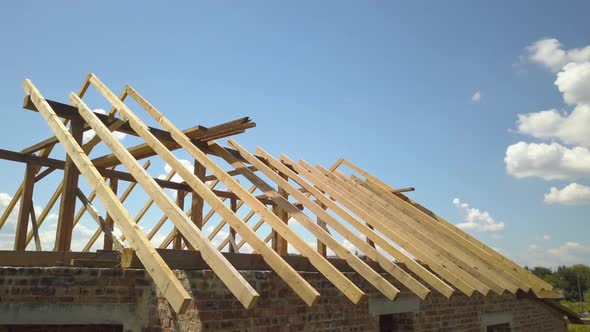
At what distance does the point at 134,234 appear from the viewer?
4062mm

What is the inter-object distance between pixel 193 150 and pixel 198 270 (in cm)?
276

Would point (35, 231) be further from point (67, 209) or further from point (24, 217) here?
point (67, 209)

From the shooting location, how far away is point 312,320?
560 centimetres

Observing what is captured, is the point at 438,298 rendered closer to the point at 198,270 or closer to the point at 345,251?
the point at 345,251

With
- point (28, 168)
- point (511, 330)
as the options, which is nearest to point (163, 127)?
point (28, 168)

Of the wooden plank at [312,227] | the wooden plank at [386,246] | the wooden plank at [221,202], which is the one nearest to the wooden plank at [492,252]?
the wooden plank at [386,246]

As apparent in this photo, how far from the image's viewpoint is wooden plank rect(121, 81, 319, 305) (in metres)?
4.41

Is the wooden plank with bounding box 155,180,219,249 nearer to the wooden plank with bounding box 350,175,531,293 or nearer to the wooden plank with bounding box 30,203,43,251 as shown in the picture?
the wooden plank with bounding box 350,175,531,293

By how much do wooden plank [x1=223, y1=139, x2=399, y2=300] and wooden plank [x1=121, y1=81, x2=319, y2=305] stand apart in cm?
70

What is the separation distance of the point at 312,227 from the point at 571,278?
7273 cm

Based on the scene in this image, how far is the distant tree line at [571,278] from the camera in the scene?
59.1 m

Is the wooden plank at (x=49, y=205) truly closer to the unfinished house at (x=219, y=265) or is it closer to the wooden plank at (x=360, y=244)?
the unfinished house at (x=219, y=265)

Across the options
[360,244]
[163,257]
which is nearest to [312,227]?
[360,244]

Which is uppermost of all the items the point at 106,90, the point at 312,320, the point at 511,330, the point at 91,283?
the point at 106,90
